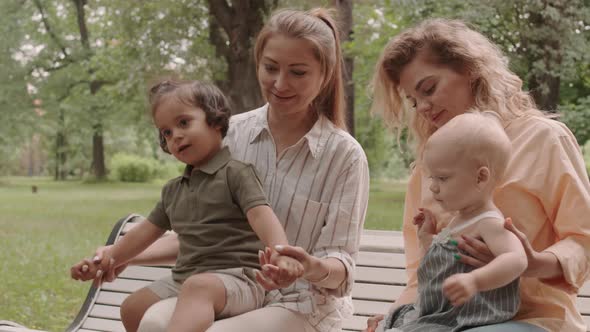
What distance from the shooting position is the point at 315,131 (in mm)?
2115

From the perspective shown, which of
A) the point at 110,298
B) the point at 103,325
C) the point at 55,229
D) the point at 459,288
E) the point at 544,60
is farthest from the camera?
the point at 55,229

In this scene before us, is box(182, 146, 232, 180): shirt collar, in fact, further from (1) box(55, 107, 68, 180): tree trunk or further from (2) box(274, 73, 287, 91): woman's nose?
(1) box(55, 107, 68, 180): tree trunk

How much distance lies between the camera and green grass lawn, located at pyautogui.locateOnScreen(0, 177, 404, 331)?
5605 millimetres

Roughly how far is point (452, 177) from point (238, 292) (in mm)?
626

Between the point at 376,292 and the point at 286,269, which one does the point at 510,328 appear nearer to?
the point at 286,269

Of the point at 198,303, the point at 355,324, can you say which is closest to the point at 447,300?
the point at 198,303

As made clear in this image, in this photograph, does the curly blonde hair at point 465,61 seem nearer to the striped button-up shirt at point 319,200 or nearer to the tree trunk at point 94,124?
the striped button-up shirt at point 319,200

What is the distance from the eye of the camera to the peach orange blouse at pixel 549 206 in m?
1.69

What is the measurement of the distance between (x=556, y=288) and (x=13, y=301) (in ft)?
15.7

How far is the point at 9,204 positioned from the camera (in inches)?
318

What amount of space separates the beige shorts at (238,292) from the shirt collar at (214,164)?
26 cm

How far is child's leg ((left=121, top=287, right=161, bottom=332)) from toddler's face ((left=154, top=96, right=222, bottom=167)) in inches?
14.3

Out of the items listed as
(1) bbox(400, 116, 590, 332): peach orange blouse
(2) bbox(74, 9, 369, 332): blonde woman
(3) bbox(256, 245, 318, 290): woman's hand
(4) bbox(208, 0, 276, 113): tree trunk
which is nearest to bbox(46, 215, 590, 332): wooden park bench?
(2) bbox(74, 9, 369, 332): blonde woman

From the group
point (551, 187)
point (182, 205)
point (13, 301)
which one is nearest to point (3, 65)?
point (13, 301)
